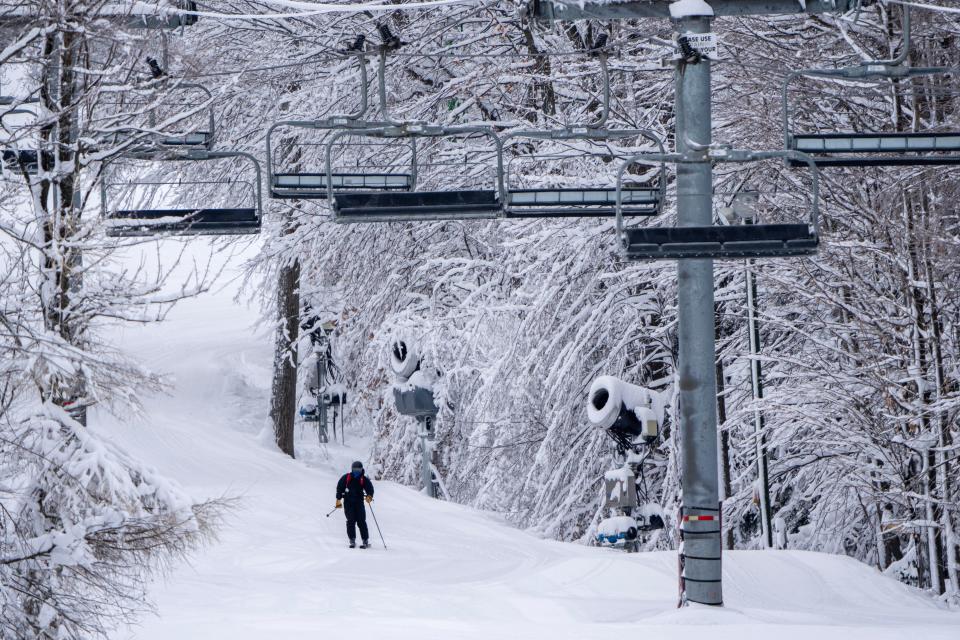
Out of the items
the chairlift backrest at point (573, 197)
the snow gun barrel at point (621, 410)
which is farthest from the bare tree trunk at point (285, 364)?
the chairlift backrest at point (573, 197)

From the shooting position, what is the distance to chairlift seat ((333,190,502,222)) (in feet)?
33.3

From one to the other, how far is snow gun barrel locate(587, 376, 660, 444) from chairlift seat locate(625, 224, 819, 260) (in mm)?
6443

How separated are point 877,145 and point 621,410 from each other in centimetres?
720

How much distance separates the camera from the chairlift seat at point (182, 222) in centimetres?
998

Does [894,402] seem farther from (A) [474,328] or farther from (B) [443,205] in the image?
(B) [443,205]

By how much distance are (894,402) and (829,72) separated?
270 inches

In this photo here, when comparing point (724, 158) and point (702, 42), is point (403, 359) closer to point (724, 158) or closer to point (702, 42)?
point (702, 42)

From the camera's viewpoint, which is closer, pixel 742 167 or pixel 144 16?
pixel 144 16

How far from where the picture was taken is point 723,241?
1009cm

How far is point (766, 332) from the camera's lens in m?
20.1

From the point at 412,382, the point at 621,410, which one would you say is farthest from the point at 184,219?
the point at 412,382

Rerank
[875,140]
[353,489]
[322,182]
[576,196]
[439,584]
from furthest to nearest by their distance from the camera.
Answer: [353,489]
[439,584]
[322,182]
[576,196]
[875,140]

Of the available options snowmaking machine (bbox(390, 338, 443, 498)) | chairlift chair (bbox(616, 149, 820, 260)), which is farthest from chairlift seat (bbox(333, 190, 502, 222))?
snowmaking machine (bbox(390, 338, 443, 498))

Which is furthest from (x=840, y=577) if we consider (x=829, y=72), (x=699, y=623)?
(x=829, y=72)
